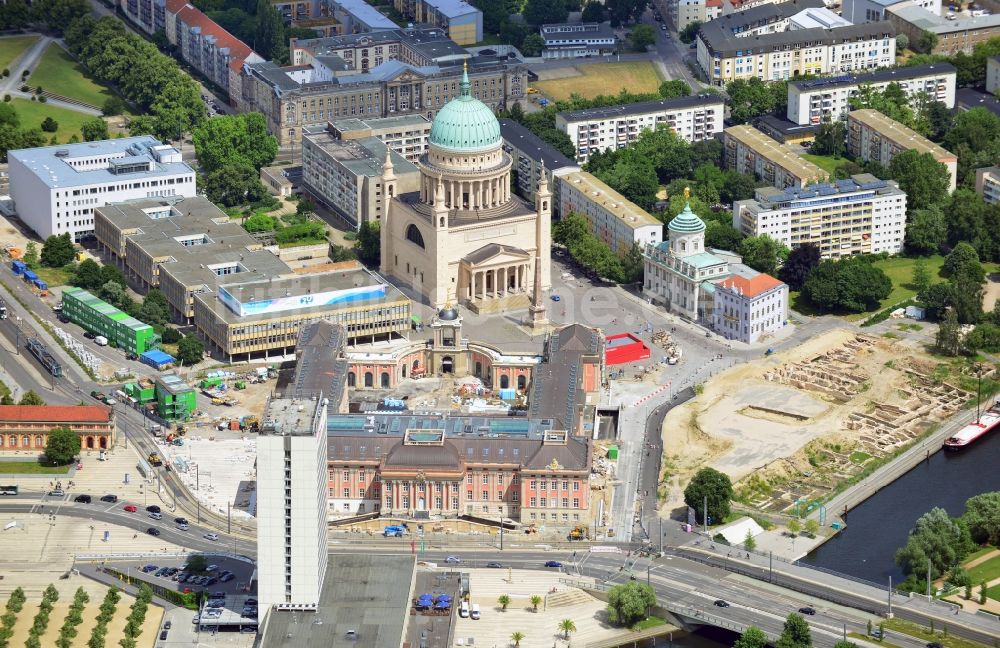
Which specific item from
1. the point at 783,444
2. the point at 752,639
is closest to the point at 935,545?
the point at 752,639

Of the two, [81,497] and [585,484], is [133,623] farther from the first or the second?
[585,484]

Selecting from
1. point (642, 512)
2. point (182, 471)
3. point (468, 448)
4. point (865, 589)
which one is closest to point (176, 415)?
point (182, 471)

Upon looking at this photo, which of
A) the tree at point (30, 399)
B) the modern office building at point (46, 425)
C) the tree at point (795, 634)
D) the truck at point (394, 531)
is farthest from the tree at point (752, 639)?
the tree at point (30, 399)

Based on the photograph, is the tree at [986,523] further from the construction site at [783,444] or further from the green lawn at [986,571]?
the construction site at [783,444]

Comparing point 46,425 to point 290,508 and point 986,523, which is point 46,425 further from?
point 986,523

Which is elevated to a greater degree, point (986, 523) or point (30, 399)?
point (986, 523)

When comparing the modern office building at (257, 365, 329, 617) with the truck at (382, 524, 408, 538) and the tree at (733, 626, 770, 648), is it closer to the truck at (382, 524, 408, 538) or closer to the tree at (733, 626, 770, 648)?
the truck at (382, 524, 408, 538)

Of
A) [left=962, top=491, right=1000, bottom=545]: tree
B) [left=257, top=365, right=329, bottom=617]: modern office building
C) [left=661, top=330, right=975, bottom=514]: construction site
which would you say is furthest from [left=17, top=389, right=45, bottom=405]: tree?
[left=962, top=491, right=1000, bottom=545]: tree
